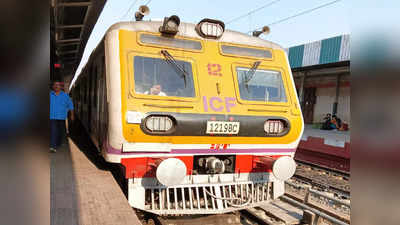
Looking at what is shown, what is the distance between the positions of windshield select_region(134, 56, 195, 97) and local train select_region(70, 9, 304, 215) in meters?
0.01

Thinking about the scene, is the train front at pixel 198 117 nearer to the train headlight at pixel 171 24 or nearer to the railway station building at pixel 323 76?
the train headlight at pixel 171 24

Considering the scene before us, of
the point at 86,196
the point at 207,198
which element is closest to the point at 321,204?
the point at 207,198

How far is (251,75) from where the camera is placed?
4504 millimetres

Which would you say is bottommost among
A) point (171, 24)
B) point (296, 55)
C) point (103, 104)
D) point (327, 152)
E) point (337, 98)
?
point (327, 152)

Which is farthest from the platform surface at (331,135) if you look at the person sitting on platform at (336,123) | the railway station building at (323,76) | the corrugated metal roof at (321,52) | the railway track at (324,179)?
the corrugated metal roof at (321,52)

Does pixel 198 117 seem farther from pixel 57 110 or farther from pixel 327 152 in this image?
pixel 327 152

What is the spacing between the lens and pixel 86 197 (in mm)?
3545

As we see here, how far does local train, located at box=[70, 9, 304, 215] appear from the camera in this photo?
150 inches

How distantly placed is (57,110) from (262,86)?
4.10 metres

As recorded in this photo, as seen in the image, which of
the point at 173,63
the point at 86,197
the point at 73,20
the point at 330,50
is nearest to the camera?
the point at 86,197

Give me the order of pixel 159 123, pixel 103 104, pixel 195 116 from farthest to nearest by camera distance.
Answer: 1. pixel 103 104
2. pixel 195 116
3. pixel 159 123

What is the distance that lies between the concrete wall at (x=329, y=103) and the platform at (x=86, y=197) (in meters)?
14.8

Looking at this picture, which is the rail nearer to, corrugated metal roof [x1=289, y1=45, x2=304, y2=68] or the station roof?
the station roof
